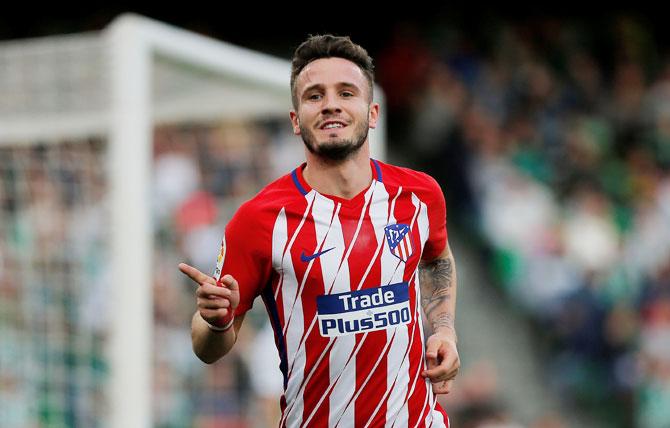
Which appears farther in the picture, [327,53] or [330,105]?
Answer: [327,53]

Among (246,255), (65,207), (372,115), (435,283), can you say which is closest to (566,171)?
(65,207)

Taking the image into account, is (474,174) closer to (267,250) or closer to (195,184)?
(195,184)

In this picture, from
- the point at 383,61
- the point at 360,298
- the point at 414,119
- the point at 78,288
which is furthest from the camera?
the point at 383,61

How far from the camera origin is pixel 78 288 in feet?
20.2

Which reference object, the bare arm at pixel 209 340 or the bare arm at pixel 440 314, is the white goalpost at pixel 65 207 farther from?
the bare arm at pixel 209 340

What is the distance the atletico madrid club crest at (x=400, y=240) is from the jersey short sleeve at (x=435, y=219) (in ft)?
0.47

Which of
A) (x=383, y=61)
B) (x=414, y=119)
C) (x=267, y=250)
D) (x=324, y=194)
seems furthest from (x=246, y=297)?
(x=383, y=61)

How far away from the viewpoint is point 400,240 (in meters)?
3.42

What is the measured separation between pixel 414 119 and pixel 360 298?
29.8 ft

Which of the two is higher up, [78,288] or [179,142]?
[179,142]

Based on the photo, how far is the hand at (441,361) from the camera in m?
3.37

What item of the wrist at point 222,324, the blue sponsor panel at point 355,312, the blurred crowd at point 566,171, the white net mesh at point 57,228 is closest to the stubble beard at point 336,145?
the blue sponsor panel at point 355,312

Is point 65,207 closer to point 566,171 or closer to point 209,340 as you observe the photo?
point 209,340

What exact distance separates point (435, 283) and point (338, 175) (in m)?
0.58
